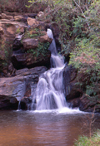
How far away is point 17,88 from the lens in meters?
12.4

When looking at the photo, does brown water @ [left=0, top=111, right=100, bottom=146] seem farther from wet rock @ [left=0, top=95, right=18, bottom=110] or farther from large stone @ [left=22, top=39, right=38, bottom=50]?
large stone @ [left=22, top=39, right=38, bottom=50]

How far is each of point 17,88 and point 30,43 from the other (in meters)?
4.25

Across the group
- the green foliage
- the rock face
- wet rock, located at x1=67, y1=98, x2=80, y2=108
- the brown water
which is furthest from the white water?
the brown water

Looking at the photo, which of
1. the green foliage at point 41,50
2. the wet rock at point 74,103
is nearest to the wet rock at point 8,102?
the wet rock at point 74,103

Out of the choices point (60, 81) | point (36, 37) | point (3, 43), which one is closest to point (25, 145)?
point (60, 81)

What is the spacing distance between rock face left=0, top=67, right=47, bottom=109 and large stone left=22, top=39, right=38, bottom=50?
2.48 m

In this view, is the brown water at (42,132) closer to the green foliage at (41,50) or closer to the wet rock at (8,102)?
the wet rock at (8,102)

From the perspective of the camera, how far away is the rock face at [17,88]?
40.0ft

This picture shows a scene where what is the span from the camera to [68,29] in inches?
532

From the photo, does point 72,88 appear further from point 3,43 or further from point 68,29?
point 3,43

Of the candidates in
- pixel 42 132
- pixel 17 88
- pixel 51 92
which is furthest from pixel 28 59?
pixel 42 132

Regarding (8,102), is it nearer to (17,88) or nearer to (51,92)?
(17,88)

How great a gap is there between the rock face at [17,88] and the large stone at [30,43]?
97.6 inches

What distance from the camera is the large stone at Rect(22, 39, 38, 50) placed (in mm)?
14377
